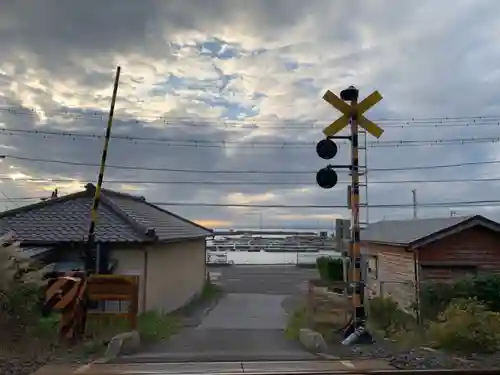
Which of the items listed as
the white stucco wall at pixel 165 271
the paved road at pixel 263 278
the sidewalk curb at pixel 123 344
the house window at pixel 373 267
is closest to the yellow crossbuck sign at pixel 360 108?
the sidewalk curb at pixel 123 344

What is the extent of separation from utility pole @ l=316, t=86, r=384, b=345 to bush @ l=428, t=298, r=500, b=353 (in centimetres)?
160

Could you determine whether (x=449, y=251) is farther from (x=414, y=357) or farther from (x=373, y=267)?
(x=414, y=357)

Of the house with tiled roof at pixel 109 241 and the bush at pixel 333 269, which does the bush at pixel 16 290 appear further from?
the bush at pixel 333 269

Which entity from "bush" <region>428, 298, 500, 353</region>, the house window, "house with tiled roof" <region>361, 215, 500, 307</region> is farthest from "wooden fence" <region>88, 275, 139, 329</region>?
the house window

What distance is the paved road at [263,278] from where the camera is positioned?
25.0m

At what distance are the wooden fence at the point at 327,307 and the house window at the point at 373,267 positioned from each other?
889cm

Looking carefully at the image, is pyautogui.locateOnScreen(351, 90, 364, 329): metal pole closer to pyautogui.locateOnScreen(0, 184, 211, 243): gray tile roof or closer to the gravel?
the gravel

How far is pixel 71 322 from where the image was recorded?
30.6 ft

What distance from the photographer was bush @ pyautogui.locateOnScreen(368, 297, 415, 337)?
12448mm

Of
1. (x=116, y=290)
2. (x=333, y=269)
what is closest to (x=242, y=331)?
(x=116, y=290)

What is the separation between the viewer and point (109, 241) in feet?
47.9

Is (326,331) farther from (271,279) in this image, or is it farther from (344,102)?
(271,279)

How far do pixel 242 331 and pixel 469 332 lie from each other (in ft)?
18.8

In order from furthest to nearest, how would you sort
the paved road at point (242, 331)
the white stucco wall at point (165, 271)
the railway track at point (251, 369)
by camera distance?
the white stucco wall at point (165, 271)
the paved road at point (242, 331)
the railway track at point (251, 369)
